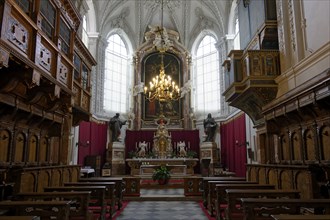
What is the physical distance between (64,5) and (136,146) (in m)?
11.7

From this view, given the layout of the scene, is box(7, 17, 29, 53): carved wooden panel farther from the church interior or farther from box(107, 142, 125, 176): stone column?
box(107, 142, 125, 176): stone column

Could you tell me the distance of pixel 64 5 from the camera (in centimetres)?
721

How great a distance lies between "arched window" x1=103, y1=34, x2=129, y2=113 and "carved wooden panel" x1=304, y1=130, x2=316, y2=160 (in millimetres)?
13031

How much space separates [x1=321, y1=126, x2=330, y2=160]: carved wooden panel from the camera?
5.67m

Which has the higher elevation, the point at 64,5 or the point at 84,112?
the point at 64,5

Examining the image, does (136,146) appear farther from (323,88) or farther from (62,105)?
(323,88)

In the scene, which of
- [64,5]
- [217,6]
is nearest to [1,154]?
[64,5]

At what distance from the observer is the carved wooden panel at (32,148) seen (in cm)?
711

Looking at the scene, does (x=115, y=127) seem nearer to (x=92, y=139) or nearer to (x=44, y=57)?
(x=92, y=139)

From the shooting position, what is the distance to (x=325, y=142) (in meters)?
5.79

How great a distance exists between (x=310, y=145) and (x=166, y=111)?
42.9ft

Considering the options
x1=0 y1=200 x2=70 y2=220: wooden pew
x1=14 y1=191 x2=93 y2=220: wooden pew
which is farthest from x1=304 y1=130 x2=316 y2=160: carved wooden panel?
x1=0 y1=200 x2=70 y2=220: wooden pew

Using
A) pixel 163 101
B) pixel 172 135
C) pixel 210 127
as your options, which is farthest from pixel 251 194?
pixel 163 101

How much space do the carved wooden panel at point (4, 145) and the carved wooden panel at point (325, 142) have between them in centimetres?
603
